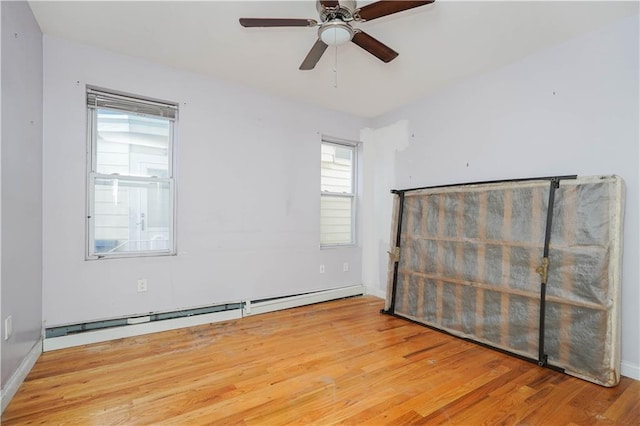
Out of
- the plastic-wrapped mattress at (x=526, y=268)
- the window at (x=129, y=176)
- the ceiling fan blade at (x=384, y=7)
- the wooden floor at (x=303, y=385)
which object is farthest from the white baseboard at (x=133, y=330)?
Result: the ceiling fan blade at (x=384, y=7)

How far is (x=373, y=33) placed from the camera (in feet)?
8.18

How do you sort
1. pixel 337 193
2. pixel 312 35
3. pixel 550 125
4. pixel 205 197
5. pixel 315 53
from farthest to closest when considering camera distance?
pixel 337 193 → pixel 205 197 → pixel 550 125 → pixel 312 35 → pixel 315 53

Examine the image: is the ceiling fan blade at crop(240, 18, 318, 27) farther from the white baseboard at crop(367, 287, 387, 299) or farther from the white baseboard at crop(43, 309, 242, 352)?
the white baseboard at crop(367, 287, 387, 299)

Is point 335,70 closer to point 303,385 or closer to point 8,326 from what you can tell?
point 303,385

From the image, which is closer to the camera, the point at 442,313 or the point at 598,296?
the point at 598,296

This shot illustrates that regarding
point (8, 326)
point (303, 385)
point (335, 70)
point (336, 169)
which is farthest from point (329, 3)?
point (8, 326)

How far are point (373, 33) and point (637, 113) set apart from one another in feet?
6.71

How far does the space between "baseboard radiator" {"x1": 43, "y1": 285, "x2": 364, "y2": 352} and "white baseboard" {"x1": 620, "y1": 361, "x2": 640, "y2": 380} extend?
2.91m

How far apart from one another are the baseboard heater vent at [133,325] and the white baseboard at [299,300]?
167mm

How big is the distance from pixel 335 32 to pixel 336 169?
2443 millimetres

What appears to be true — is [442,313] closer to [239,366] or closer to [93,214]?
[239,366]

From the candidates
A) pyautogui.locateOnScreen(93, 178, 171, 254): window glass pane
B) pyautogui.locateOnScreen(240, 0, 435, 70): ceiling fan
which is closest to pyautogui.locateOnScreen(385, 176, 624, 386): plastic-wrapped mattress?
pyautogui.locateOnScreen(240, 0, 435, 70): ceiling fan

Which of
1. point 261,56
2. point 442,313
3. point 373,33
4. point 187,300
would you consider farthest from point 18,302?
point 442,313

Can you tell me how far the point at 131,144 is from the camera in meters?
2.99
